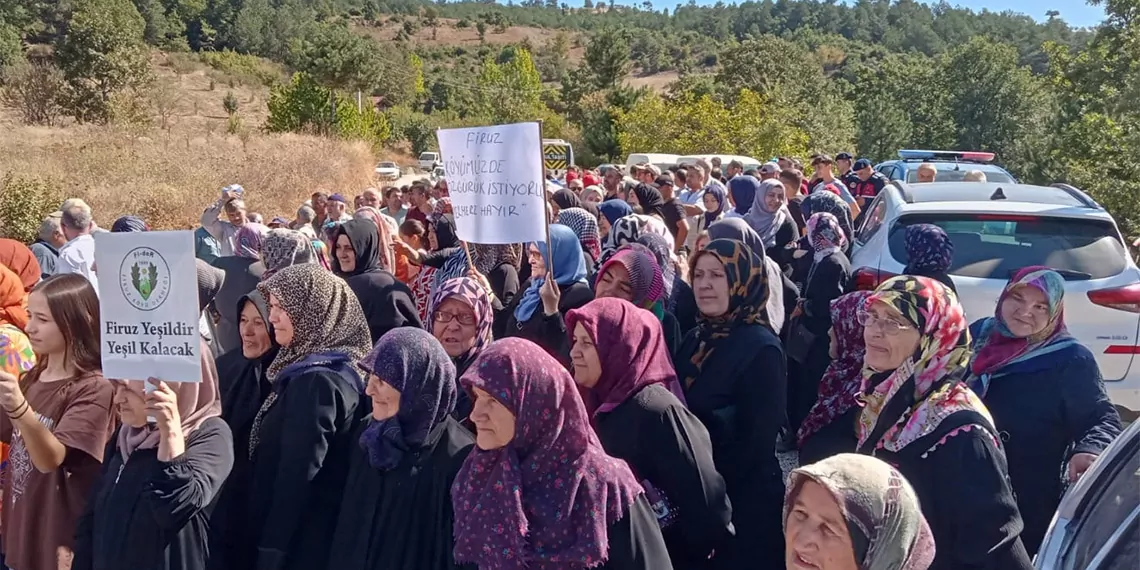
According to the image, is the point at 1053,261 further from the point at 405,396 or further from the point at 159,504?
the point at 159,504

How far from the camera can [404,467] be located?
2799 mm

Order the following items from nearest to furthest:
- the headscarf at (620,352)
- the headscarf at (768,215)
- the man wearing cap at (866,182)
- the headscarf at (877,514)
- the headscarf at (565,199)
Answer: the headscarf at (877,514) < the headscarf at (620,352) < the headscarf at (768,215) < the headscarf at (565,199) < the man wearing cap at (866,182)

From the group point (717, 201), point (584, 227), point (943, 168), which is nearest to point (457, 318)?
point (584, 227)

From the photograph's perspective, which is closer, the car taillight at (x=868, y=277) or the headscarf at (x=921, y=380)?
the headscarf at (x=921, y=380)

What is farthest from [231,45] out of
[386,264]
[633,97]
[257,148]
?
[386,264]

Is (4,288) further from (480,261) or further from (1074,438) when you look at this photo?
(1074,438)

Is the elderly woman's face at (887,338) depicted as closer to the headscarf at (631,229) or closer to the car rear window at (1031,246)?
the headscarf at (631,229)

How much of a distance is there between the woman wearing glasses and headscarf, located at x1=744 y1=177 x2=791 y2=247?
4886 mm

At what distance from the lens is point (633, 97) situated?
51375 mm

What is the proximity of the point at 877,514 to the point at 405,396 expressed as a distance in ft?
4.75

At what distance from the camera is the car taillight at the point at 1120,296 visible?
5613mm

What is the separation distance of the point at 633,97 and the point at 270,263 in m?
47.5

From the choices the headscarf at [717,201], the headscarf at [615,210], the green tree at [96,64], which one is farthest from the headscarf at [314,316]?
the green tree at [96,64]

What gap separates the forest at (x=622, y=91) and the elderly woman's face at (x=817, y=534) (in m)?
15.7
